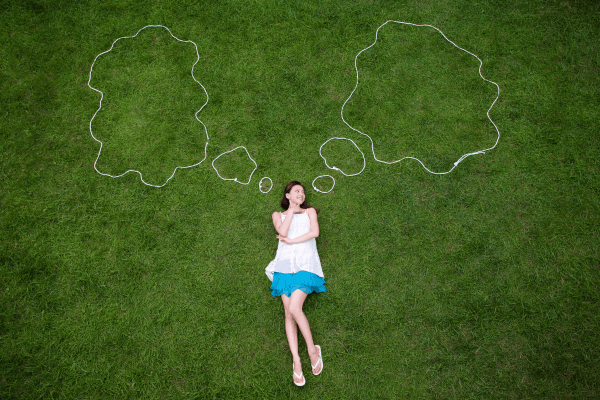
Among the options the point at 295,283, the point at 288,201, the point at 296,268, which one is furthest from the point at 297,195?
the point at 295,283

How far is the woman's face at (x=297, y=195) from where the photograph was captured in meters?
3.41

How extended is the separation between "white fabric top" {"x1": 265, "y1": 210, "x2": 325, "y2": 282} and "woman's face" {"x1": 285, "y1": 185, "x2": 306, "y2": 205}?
0.14 m

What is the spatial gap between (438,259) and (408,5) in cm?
308

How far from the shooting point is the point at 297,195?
11.2 ft

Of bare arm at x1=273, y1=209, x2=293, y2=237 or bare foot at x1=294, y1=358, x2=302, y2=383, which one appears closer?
bare foot at x1=294, y1=358, x2=302, y2=383

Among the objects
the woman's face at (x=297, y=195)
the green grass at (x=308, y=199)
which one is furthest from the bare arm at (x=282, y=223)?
the green grass at (x=308, y=199)

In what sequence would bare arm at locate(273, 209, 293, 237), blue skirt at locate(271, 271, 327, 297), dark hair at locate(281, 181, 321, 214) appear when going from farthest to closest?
1. dark hair at locate(281, 181, 321, 214)
2. bare arm at locate(273, 209, 293, 237)
3. blue skirt at locate(271, 271, 327, 297)

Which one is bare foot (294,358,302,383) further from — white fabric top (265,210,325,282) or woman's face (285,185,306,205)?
woman's face (285,185,306,205)

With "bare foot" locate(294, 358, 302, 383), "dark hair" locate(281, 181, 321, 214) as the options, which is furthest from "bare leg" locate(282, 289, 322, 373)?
"dark hair" locate(281, 181, 321, 214)

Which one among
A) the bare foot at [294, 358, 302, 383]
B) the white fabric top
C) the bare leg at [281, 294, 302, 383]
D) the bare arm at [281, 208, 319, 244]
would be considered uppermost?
the bare arm at [281, 208, 319, 244]

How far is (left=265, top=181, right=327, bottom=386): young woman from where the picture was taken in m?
3.23

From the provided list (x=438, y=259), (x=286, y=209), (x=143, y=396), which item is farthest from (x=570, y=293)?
(x=143, y=396)

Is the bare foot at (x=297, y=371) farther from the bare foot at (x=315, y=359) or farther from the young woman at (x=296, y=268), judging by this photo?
the bare foot at (x=315, y=359)

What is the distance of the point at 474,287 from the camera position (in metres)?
3.47
